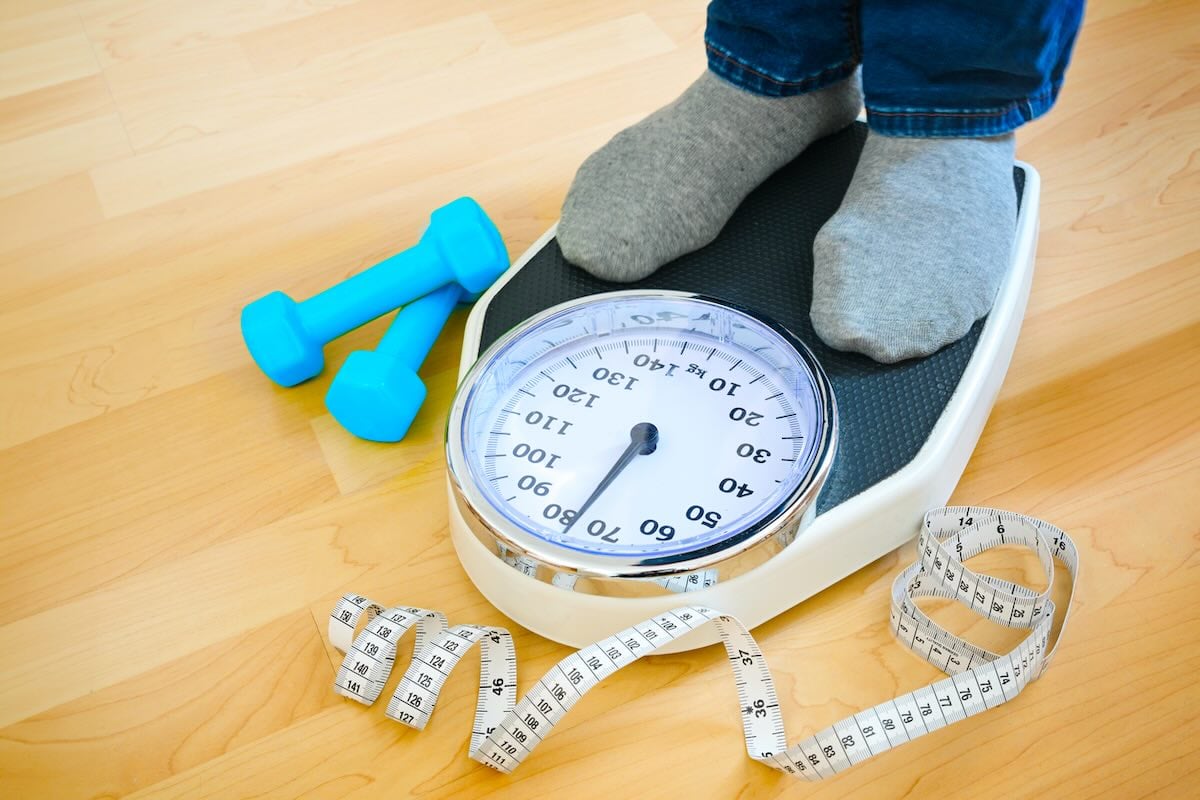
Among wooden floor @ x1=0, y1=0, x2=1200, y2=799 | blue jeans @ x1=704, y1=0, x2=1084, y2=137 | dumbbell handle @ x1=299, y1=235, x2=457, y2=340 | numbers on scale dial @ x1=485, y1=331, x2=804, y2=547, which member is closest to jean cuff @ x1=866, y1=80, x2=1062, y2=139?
blue jeans @ x1=704, y1=0, x2=1084, y2=137

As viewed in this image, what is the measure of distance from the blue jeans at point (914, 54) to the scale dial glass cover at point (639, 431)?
239 millimetres

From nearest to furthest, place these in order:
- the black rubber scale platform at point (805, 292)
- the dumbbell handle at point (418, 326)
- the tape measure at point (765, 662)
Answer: the tape measure at point (765, 662) → the black rubber scale platform at point (805, 292) → the dumbbell handle at point (418, 326)

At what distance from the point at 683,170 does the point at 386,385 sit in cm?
30

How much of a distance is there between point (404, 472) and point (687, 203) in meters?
0.30

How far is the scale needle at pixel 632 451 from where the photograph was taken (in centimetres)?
72

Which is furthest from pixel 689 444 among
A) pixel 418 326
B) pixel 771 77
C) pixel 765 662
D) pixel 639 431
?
pixel 771 77

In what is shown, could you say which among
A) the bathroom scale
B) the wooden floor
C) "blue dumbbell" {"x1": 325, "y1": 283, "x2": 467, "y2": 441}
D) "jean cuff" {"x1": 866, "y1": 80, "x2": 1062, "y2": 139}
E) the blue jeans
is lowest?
the wooden floor

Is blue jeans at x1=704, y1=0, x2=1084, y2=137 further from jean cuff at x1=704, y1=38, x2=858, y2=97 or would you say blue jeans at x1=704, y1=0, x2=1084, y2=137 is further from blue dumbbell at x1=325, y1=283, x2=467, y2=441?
blue dumbbell at x1=325, y1=283, x2=467, y2=441

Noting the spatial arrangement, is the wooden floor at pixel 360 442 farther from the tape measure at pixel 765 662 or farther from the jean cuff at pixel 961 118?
the jean cuff at pixel 961 118

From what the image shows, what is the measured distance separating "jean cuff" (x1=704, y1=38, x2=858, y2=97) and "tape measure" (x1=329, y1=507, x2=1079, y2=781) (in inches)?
15.2

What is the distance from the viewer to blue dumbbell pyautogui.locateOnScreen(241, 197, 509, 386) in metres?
0.87

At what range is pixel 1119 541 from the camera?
0.75 meters

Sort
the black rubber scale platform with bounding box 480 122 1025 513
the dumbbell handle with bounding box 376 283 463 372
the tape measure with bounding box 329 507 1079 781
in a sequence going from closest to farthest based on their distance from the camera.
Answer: the tape measure with bounding box 329 507 1079 781
the black rubber scale platform with bounding box 480 122 1025 513
the dumbbell handle with bounding box 376 283 463 372

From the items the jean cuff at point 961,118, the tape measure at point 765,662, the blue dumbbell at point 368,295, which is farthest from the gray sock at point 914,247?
the blue dumbbell at point 368,295
